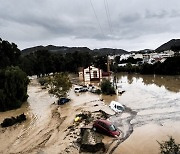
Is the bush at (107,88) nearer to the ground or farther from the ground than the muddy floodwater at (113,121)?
farther from the ground

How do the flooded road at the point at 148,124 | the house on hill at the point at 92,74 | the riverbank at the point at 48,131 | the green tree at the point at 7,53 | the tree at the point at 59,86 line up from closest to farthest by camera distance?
the flooded road at the point at 148,124
the riverbank at the point at 48,131
the tree at the point at 59,86
the green tree at the point at 7,53
the house on hill at the point at 92,74

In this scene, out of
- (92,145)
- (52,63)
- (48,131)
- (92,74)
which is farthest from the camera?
(52,63)

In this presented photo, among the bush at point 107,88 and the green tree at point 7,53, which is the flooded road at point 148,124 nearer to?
the bush at point 107,88

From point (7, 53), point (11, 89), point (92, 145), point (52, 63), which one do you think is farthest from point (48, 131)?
point (52, 63)

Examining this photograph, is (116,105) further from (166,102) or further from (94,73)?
(94,73)

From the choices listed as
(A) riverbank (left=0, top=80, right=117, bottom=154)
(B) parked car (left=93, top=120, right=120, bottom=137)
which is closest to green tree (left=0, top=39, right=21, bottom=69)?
(A) riverbank (left=0, top=80, right=117, bottom=154)

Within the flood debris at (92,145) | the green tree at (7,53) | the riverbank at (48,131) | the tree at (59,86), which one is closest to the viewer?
the flood debris at (92,145)

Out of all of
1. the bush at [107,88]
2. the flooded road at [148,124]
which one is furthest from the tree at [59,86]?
the bush at [107,88]

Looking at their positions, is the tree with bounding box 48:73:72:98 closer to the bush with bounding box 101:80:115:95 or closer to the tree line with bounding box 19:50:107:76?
the bush with bounding box 101:80:115:95

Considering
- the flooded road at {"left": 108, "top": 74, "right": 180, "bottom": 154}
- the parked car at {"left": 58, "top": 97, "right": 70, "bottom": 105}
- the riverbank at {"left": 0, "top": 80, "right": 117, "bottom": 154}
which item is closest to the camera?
the flooded road at {"left": 108, "top": 74, "right": 180, "bottom": 154}

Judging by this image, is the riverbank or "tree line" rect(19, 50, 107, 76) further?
"tree line" rect(19, 50, 107, 76)

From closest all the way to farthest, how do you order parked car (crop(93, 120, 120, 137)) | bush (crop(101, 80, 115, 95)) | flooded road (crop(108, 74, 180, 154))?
flooded road (crop(108, 74, 180, 154)) < parked car (crop(93, 120, 120, 137)) < bush (crop(101, 80, 115, 95))

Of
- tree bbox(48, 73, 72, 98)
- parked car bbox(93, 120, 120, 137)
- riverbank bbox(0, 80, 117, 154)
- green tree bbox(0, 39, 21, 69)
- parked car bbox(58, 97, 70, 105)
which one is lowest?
riverbank bbox(0, 80, 117, 154)

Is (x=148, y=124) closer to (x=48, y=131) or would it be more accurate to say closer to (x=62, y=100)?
(x=48, y=131)
